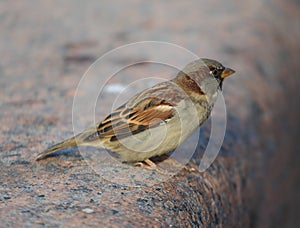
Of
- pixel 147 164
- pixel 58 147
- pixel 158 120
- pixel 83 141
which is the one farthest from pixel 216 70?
pixel 58 147

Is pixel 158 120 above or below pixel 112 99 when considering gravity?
below

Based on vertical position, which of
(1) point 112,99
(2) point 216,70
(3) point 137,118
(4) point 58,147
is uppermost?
(2) point 216,70

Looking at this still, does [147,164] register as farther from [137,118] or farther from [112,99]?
[112,99]

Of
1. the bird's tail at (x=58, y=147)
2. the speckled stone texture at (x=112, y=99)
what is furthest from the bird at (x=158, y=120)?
the speckled stone texture at (x=112, y=99)

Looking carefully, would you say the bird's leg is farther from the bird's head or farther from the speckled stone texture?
the bird's head

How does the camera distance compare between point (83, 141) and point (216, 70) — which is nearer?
point (83, 141)

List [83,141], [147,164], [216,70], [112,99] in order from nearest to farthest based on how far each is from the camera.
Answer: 1. [147,164]
2. [83,141]
3. [216,70]
4. [112,99]

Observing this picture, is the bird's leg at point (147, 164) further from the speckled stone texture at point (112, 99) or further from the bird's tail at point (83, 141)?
the bird's tail at point (83, 141)
